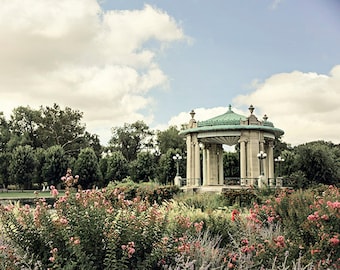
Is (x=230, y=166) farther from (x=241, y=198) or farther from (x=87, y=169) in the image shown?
(x=241, y=198)

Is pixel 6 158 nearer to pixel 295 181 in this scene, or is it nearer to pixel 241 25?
pixel 295 181

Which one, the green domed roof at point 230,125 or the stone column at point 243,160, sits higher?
the green domed roof at point 230,125

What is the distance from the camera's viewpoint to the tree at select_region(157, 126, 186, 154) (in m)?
49.5

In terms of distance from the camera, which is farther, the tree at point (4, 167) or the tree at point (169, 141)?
the tree at point (169, 141)

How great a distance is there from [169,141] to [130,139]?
5.41m

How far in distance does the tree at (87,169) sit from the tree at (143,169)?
326 centimetres

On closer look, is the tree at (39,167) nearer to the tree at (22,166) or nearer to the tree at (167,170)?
the tree at (22,166)

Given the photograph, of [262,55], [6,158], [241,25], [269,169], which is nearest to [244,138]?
[269,169]

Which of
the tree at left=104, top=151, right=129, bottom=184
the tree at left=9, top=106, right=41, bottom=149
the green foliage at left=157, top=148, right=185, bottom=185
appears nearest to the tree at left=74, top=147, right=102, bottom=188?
the tree at left=104, top=151, right=129, bottom=184

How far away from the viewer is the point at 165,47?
12469 mm

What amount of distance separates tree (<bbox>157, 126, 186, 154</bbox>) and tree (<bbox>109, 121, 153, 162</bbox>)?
2271mm

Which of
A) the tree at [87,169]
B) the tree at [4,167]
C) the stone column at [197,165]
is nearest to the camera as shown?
the stone column at [197,165]

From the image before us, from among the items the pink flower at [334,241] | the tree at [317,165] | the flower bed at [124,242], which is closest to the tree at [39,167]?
the tree at [317,165]

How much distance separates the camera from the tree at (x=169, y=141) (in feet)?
163
